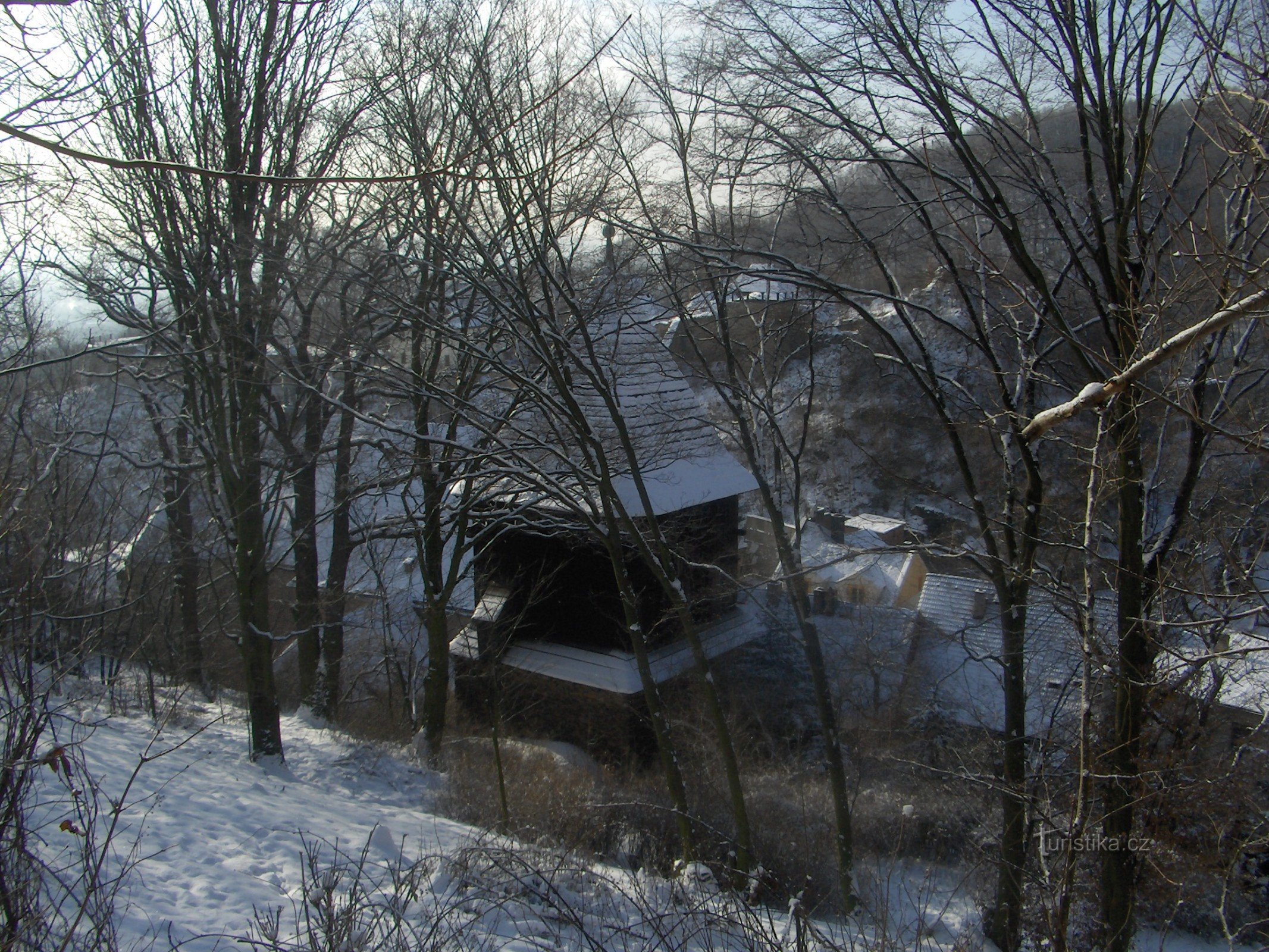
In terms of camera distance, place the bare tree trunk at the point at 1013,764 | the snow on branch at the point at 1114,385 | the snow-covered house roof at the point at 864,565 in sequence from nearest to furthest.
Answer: the snow on branch at the point at 1114,385 → the bare tree trunk at the point at 1013,764 → the snow-covered house roof at the point at 864,565

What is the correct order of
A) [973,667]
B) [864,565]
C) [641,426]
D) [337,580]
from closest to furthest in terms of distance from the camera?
[641,426] < [337,580] < [973,667] < [864,565]

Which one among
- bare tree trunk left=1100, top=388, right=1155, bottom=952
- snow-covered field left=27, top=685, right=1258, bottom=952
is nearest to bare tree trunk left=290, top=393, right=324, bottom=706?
snow-covered field left=27, top=685, right=1258, bottom=952

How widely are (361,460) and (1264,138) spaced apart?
1354 centimetres

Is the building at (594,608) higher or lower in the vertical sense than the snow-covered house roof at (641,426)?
lower

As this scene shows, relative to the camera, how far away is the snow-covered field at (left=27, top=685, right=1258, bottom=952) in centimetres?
328

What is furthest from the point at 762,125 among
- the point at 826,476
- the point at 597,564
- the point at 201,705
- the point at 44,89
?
the point at 826,476

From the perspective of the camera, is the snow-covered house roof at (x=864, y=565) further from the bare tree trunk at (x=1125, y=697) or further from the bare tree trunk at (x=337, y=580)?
the bare tree trunk at (x=1125, y=697)

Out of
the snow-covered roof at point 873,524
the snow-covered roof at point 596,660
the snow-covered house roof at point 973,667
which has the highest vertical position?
the snow-covered roof at point 596,660

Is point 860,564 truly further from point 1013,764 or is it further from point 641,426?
point 1013,764

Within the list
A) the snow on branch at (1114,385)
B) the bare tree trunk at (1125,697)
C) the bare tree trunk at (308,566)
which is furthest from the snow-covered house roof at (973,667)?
the bare tree trunk at (308,566)

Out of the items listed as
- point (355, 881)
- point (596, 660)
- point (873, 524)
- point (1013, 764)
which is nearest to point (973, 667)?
point (873, 524)

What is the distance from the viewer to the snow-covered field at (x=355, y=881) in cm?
328

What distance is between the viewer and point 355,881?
9.43 feet

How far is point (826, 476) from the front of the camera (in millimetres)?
30281
